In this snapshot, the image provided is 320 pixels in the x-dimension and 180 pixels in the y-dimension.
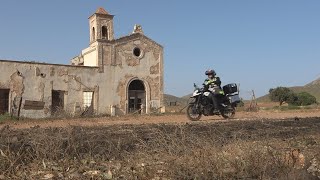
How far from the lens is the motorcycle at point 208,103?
16.0 m

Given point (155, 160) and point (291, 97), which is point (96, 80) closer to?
point (291, 97)

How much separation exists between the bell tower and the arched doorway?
166 inches

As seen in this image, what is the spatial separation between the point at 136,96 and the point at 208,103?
19.5 m

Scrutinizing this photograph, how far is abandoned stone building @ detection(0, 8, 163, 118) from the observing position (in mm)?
29859

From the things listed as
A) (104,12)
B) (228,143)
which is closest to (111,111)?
(104,12)

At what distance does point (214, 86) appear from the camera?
16.0 m

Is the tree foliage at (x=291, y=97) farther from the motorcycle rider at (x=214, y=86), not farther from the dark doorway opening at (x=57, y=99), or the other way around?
the motorcycle rider at (x=214, y=86)

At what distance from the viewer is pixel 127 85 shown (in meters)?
34.5

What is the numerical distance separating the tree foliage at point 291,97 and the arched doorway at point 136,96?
1839cm

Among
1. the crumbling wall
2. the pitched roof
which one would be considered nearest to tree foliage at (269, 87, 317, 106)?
the crumbling wall

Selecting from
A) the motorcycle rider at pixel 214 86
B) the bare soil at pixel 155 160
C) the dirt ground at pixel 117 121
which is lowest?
the bare soil at pixel 155 160

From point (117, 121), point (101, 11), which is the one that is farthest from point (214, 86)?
point (101, 11)

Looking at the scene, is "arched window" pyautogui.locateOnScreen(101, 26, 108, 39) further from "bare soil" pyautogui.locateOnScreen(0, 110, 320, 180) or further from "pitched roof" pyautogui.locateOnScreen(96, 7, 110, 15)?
"bare soil" pyautogui.locateOnScreen(0, 110, 320, 180)

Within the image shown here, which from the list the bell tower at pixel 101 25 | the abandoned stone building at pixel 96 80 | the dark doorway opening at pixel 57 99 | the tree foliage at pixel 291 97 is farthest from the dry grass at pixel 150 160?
Answer: the tree foliage at pixel 291 97
